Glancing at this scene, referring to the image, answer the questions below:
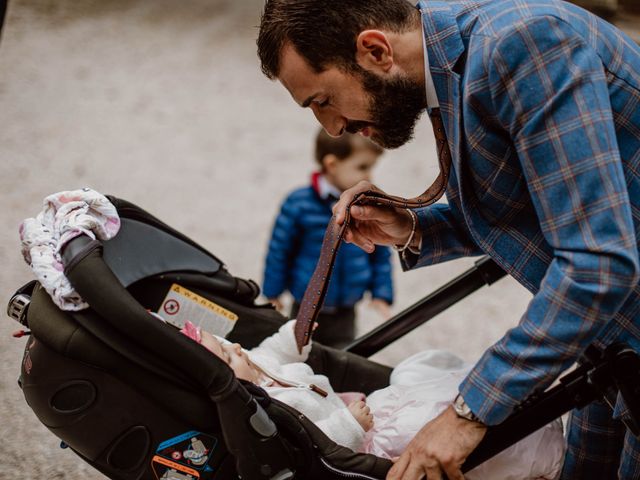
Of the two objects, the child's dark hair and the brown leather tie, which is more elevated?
the brown leather tie

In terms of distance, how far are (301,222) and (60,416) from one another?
1.23 m

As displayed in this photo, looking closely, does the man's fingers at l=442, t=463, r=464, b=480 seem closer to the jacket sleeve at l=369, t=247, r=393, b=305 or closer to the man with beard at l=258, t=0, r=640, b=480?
the man with beard at l=258, t=0, r=640, b=480

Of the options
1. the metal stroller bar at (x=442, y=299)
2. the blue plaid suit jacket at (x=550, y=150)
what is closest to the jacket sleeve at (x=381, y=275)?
the metal stroller bar at (x=442, y=299)

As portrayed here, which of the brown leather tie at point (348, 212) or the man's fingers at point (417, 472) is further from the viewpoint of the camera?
the brown leather tie at point (348, 212)

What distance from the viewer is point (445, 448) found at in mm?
1332

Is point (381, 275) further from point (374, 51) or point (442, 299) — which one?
point (374, 51)

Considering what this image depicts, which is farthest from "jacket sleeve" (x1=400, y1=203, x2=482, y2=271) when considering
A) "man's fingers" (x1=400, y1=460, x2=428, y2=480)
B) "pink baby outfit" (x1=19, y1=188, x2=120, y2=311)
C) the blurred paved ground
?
the blurred paved ground

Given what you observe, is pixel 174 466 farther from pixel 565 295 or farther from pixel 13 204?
pixel 13 204

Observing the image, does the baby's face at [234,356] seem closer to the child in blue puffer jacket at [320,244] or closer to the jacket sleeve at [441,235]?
the jacket sleeve at [441,235]

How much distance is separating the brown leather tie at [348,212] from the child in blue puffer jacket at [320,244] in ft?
2.83

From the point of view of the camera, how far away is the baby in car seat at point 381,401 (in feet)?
5.22

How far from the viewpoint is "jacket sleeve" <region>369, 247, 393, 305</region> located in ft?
8.57

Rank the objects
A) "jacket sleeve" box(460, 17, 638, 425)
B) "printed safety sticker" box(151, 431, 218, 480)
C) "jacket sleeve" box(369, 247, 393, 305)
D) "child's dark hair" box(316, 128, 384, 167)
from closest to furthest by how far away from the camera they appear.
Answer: "jacket sleeve" box(460, 17, 638, 425)
"printed safety sticker" box(151, 431, 218, 480)
"child's dark hair" box(316, 128, 384, 167)
"jacket sleeve" box(369, 247, 393, 305)

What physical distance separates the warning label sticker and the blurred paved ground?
0.72 metres
